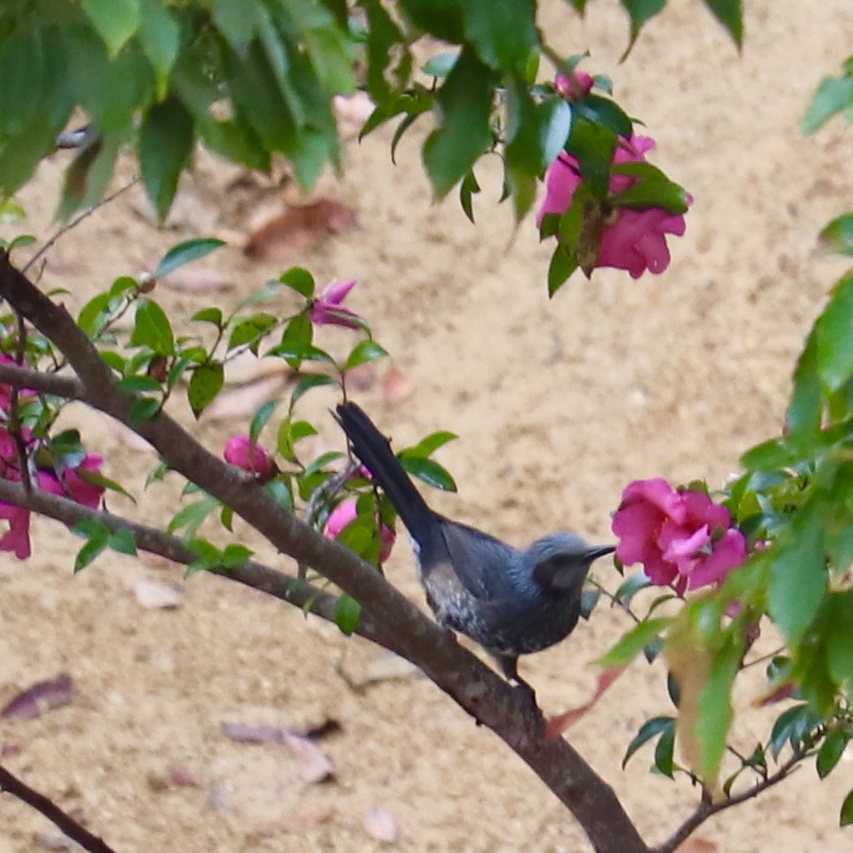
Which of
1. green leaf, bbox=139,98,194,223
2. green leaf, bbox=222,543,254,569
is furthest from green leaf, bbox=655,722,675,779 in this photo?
green leaf, bbox=139,98,194,223

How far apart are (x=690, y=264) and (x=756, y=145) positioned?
0.36 metres

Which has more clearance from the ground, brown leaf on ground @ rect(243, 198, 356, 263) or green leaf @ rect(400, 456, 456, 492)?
brown leaf on ground @ rect(243, 198, 356, 263)

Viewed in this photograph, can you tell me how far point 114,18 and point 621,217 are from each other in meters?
0.55

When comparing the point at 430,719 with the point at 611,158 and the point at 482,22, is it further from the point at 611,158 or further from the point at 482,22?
the point at 482,22

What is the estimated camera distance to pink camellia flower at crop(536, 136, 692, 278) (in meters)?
0.85

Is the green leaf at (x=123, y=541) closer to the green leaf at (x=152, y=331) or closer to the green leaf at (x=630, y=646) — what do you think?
the green leaf at (x=152, y=331)

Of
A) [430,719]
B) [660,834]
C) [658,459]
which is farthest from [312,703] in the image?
[658,459]

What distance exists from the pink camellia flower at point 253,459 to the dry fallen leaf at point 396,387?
1288mm

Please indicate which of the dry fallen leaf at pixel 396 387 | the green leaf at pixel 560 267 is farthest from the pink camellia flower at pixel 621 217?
the dry fallen leaf at pixel 396 387

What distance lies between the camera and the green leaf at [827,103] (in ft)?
1.62

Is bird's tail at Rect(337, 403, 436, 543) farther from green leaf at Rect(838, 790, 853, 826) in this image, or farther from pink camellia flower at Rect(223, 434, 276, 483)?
green leaf at Rect(838, 790, 853, 826)

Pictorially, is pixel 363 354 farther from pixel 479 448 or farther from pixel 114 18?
pixel 479 448

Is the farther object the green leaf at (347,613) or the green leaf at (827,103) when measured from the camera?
the green leaf at (347,613)

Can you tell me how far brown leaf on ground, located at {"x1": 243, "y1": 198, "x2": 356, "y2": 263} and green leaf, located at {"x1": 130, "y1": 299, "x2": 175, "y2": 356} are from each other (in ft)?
5.83
